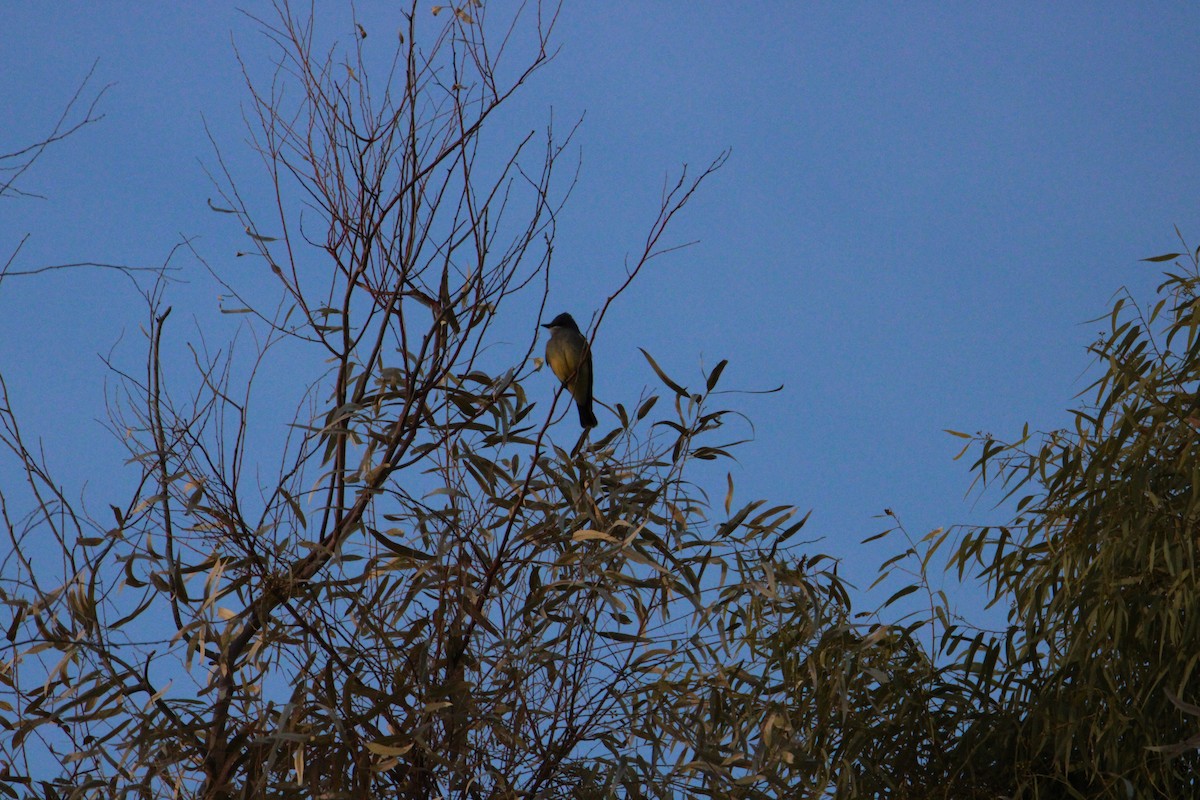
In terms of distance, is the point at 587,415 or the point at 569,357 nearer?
the point at 569,357

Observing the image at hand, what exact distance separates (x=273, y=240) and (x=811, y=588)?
57.7 inches

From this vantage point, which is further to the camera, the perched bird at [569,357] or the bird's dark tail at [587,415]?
the bird's dark tail at [587,415]

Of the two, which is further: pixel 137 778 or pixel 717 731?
pixel 717 731

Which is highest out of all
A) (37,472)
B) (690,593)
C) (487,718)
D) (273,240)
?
(273,240)

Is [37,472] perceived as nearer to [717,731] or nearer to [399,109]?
[399,109]

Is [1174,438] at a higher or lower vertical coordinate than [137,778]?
higher

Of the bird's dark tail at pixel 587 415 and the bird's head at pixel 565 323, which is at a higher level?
the bird's head at pixel 565 323

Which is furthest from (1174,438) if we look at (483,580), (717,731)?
(483,580)

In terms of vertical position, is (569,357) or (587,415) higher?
(569,357)

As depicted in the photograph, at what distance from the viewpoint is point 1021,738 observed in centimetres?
336

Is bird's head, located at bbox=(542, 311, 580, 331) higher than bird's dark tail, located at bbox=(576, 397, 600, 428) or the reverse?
higher

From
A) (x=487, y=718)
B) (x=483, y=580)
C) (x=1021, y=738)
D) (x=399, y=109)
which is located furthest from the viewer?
(x=1021, y=738)

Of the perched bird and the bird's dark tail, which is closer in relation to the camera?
the perched bird

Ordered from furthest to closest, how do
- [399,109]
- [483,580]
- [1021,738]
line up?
[1021,738] → [399,109] → [483,580]
